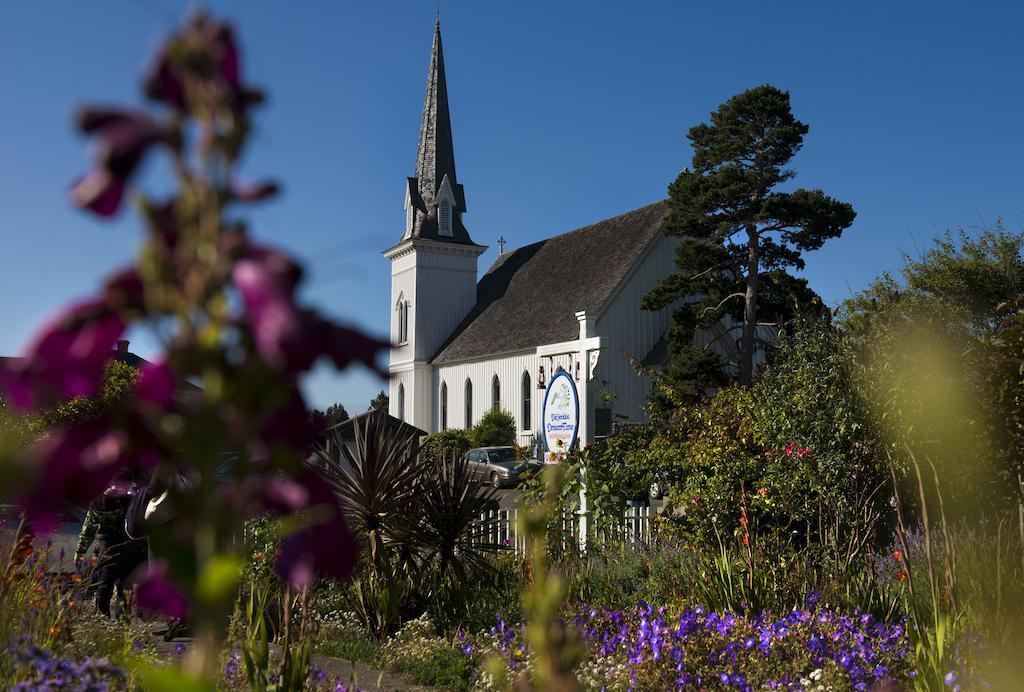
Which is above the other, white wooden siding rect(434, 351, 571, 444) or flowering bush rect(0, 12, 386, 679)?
white wooden siding rect(434, 351, 571, 444)

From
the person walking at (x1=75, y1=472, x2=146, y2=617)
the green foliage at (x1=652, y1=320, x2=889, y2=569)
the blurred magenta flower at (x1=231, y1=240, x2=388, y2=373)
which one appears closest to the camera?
the blurred magenta flower at (x1=231, y1=240, x2=388, y2=373)

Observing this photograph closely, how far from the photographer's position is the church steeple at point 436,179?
48.0 m

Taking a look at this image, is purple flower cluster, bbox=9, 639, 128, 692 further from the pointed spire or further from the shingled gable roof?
the pointed spire

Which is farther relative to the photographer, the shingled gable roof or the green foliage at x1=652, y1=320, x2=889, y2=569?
the shingled gable roof

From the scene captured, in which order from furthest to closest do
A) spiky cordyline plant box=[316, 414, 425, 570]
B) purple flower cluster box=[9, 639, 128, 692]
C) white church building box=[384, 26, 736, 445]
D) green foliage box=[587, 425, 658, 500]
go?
white church building box=[384, 26, 736, 445] < green foliage box=[587, 425, 658, 500] < spiky cordyline plant box=[316, 414, 425, 570] < purple flower cluster box=[9, 639, 128, 692]

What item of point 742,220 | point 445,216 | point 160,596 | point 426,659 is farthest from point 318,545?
point 445,216

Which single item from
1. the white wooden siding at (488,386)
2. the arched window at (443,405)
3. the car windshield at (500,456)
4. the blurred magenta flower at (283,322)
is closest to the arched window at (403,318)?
the white wooden siding at (488,386)

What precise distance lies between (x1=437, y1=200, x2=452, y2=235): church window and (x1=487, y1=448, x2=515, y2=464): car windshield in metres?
19.1

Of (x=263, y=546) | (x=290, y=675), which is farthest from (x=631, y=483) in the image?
(x=290, y=675)

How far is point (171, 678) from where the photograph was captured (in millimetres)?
863

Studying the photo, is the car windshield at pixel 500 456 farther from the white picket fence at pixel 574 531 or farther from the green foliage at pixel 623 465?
the white picket fence at pixel 574 531

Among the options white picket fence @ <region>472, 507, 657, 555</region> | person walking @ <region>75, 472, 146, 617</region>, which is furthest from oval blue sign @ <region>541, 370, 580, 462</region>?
person walking @ <region>75, 472, 146, 617</region>

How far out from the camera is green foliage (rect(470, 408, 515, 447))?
3734 cm

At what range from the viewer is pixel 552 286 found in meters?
41.2
